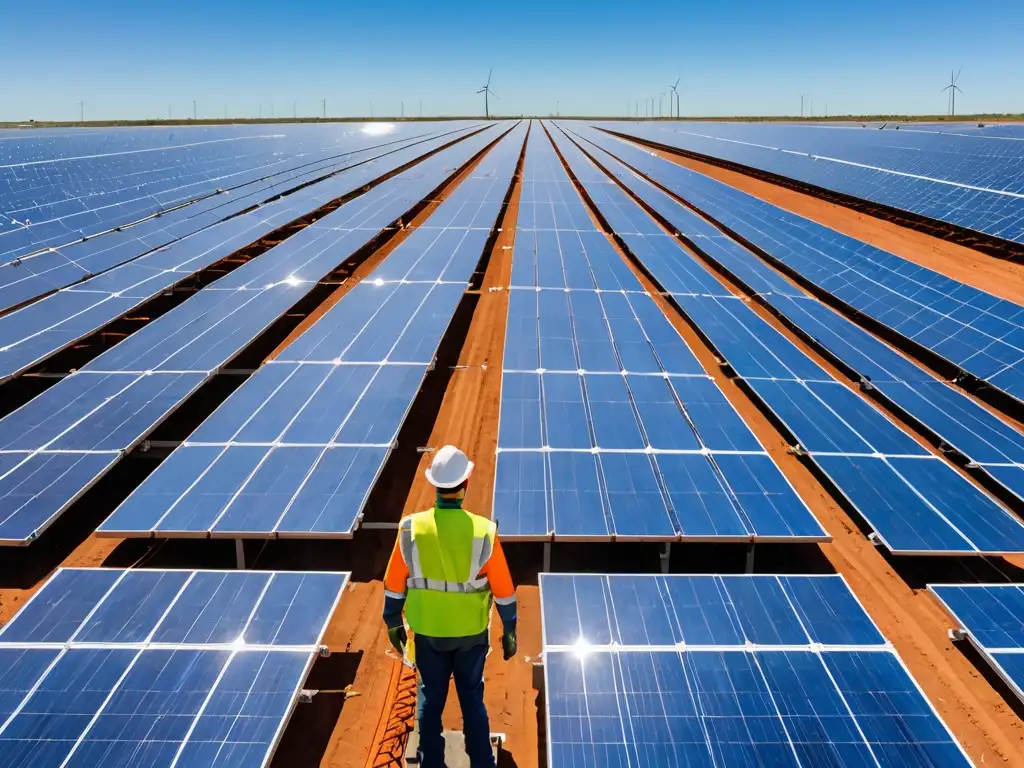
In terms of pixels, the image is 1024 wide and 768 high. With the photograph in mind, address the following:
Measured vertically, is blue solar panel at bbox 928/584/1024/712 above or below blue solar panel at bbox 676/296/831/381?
below

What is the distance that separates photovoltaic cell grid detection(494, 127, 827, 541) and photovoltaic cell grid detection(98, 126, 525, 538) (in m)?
2.43

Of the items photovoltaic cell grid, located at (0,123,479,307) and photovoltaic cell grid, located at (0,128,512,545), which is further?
photovoltaic cell grid, located at (0,123,479,307)

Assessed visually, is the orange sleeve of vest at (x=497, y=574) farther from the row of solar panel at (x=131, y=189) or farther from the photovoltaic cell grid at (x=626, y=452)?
the row of solar panel at (x=131, y=189)

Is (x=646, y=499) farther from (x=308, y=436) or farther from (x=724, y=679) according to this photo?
(x=308, y=436)

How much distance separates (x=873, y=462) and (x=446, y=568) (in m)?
10.2

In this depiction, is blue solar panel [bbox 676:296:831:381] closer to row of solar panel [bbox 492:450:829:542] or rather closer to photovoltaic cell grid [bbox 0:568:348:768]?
row of solar panel [bbox 492:450:829:542]

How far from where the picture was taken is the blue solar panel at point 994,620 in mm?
7973

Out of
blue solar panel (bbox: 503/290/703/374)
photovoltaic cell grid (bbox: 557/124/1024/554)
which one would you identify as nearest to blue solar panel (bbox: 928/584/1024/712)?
photovoltaic cell grid (bbox: 557/124/1024/554)

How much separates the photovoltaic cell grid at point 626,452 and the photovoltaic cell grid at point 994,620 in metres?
2.05

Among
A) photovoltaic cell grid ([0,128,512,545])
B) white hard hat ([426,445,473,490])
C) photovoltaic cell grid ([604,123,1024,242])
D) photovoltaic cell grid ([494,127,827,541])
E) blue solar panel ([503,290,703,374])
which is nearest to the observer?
white hard hat ([426,445,473,490])

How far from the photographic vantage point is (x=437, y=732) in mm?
5926

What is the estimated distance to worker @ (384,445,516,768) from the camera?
17.2 ft

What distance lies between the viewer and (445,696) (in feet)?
18.8

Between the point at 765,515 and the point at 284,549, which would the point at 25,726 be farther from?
the point at 765,515
